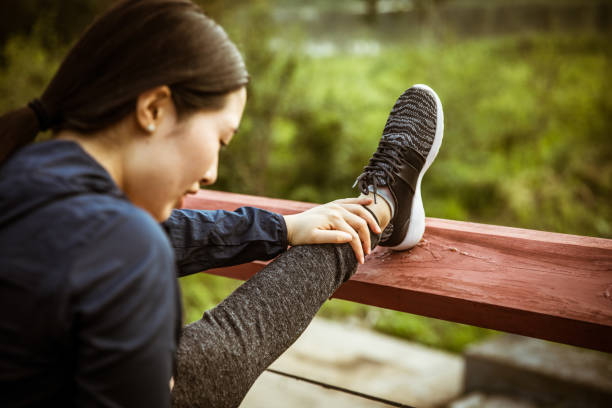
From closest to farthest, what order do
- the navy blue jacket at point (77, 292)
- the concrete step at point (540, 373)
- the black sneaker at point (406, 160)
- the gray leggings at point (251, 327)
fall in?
the navy blue jacket at point (77, 292)
the gray leggings at point (251, 327)
the black sneaker at point (406, 160)
the concrete step at point (540, 373)

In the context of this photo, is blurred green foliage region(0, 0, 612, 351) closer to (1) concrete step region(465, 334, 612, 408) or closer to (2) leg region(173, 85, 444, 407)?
(1) concrete step region(465, 334, 612, 408)

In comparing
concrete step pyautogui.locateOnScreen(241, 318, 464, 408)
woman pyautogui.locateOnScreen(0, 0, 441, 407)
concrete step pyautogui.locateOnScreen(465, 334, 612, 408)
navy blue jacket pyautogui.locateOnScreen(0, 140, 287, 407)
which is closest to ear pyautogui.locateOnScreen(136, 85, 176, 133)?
woman pyautogui.locateOnScreen(0, 0, 441, 407)

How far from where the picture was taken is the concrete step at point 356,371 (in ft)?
9.45

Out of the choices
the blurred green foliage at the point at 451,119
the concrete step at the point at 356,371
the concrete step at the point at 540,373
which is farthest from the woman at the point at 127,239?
the blurred green foliage at the point at 451,119

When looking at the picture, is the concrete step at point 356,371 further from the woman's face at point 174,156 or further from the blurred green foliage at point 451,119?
the woman's face at point 174,156

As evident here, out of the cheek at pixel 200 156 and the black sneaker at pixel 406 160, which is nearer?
the cheek at pixel 200 156

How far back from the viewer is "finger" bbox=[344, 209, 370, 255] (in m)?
1.07

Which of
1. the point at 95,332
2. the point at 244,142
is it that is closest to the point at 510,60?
the point at 244,142

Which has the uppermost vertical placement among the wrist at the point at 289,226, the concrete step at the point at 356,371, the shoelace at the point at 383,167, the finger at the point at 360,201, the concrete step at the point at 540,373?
the shoelace at the point at 383,167

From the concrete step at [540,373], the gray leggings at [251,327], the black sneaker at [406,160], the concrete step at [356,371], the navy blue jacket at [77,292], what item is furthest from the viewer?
the concrete step at [356,371]

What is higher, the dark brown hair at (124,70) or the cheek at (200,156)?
the dark brown hair at (124,70)

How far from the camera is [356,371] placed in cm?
335

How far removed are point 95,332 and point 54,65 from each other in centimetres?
499

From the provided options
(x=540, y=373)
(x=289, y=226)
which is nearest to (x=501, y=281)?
(x=289, y=226)
